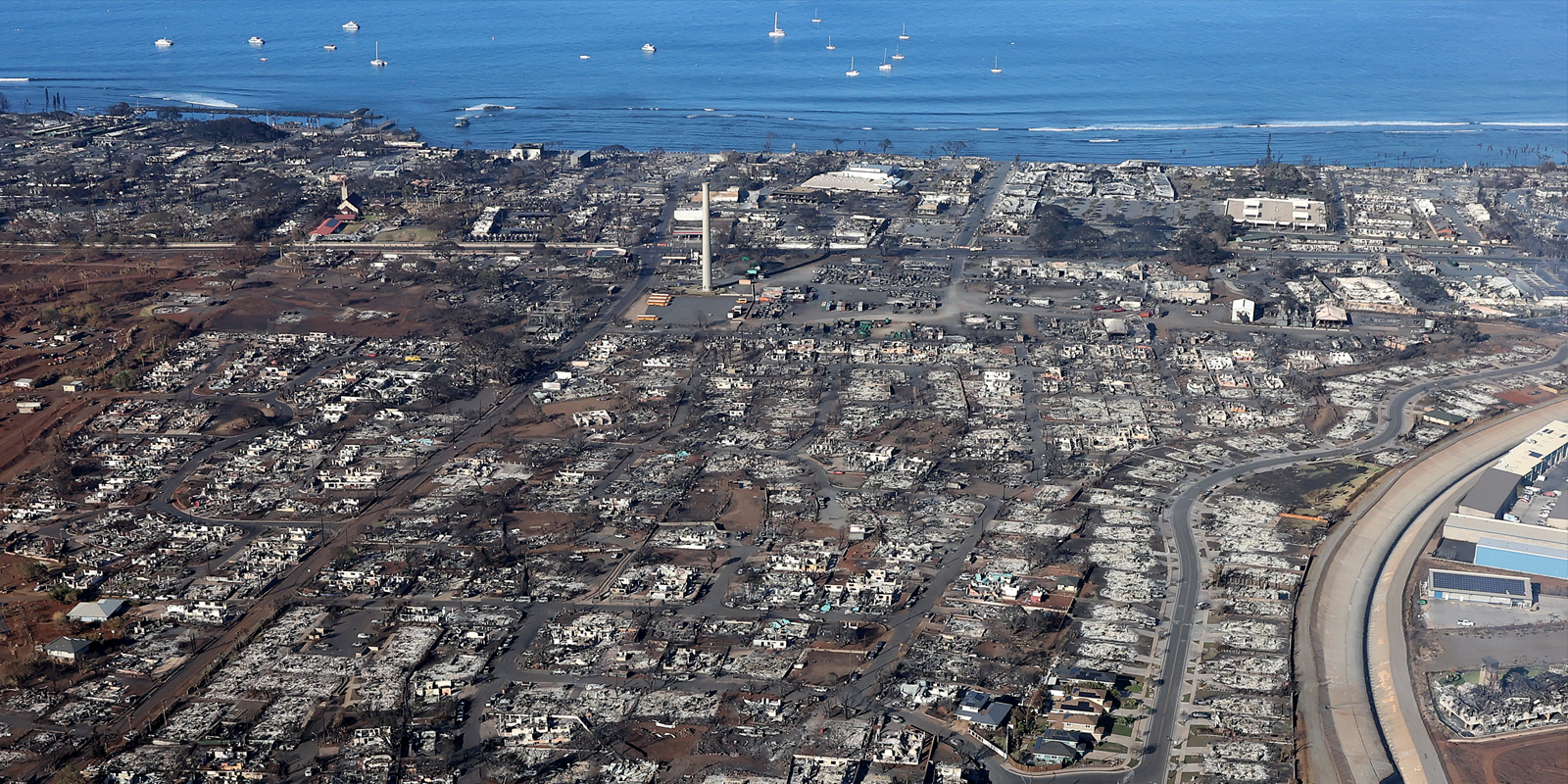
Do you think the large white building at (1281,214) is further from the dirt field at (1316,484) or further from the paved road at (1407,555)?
the dirt field at (1316,484)

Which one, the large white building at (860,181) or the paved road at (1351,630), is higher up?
the large white building at (860,181)

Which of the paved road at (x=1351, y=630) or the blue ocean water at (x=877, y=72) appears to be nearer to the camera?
the paved road at (x=1351, y=630)

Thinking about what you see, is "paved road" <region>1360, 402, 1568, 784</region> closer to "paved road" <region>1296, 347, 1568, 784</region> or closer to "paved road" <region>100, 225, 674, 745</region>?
"paved road" <region>1296, 347, 1568, 784</region>

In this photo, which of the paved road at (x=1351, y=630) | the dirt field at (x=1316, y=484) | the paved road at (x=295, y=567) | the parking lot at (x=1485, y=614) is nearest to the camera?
the paved road at (x=1351, y=630)

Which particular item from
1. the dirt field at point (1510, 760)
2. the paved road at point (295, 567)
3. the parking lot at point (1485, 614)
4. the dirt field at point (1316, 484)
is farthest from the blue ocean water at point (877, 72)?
the dirt field at point (1510, 760)

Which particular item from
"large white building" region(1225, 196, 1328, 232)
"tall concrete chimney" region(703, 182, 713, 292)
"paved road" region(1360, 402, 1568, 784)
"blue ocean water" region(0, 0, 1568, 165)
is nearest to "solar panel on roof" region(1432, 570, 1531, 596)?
"paved road" region(1360, 402, 1568, 784)

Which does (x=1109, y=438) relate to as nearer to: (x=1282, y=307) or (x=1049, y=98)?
(x=1282, y=307)
